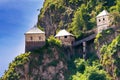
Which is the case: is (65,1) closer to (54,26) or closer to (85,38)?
(54,26)

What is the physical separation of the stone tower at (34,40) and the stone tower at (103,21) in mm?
10043

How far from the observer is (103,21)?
125m

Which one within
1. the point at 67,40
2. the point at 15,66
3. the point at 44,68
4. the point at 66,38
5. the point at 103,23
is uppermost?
the point at 103,23

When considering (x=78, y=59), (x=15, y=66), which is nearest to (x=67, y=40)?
(x=78, y=59)

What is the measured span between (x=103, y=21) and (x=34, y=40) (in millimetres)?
12576

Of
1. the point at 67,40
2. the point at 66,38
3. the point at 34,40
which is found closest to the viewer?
the point at 34,40

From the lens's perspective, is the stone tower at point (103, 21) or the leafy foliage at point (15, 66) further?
the stone tower at point (103, 21)

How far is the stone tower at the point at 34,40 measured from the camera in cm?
12580

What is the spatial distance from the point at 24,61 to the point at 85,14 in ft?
57.4

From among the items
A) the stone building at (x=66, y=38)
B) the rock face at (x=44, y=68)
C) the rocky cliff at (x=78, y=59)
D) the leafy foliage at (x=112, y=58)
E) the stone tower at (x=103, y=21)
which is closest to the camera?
the leafy foliage at (x=112, y=58)

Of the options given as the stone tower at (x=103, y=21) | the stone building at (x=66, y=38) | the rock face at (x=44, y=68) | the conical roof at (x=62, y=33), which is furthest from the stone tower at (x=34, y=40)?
the stone tower at (x=103, y=21)

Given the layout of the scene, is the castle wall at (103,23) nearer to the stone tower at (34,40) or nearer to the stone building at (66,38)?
the stone building at (66,38)

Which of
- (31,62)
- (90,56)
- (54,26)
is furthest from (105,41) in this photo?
(54,26)

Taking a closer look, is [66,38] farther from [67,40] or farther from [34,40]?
[34,40]
